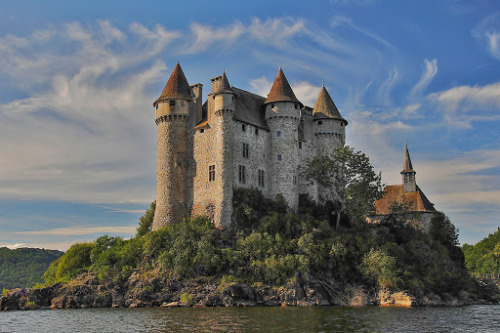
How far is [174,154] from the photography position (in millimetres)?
59688

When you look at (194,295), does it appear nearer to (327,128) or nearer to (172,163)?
(172,163)

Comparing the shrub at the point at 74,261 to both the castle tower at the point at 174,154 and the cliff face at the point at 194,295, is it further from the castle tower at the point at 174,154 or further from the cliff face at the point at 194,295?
the castle tower at the point at 174,154

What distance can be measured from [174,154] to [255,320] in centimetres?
2952

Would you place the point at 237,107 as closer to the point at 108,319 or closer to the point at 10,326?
the point at 108,319

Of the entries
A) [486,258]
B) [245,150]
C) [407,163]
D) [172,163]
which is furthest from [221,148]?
[486,258]

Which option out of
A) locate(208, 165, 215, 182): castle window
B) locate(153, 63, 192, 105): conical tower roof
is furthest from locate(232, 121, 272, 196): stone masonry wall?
locate(153, 63, 192, 105): conical tower roof

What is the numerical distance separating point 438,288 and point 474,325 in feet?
67.6

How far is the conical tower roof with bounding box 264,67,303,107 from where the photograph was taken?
61.1 m

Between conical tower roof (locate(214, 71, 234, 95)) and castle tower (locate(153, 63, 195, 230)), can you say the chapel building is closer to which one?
conical tower roof (locate(214, 71, 234, 95))

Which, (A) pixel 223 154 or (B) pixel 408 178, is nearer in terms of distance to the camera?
(A) pixel 223 154

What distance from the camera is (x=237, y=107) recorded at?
59531 millimetres

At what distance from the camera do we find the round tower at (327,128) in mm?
65625

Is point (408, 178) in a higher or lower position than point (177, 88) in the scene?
lower

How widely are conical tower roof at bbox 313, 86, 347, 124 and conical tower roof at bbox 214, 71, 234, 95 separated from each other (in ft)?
46.9
